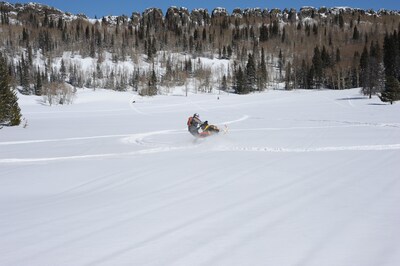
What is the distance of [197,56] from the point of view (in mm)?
157250

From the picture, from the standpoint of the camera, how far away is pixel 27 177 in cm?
1023

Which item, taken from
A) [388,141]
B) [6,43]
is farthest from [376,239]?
[6,43]

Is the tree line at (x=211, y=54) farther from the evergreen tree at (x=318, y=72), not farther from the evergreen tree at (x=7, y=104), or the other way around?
the evergreen tree at (x=7, y=104)

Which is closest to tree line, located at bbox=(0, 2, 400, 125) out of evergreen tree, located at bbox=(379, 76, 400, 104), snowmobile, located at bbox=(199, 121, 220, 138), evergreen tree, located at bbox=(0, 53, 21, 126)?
evergreen tree, located at bbox=(379, 76, 400, 104)

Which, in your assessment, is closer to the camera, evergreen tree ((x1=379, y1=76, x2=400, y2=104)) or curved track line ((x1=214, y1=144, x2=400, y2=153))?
curved track line ((x1=214, y1=144, x2=400, y2=153))

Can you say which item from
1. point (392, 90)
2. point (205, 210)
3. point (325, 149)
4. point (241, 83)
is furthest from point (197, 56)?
point (205, 210)

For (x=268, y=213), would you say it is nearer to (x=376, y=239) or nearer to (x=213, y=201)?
(x=213, y=201)

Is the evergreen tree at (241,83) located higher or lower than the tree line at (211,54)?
lower

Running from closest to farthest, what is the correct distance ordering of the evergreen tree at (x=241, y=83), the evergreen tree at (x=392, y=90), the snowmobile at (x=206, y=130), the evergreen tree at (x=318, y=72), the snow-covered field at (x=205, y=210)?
the snow-covered field at (x=205, y=210), the snowmobile at (x=206, y=130), the evergreen tree at (x=392, y=90), the evergreen tree at (x=241, y=83), the evergreen tree at (x=318, y=72)

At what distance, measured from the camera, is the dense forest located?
336 feet

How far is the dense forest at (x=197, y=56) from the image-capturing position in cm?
10238

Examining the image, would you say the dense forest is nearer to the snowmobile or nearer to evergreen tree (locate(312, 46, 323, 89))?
evergreen tree (locate(312, 46, 323, 89))

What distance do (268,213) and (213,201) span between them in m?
1.33

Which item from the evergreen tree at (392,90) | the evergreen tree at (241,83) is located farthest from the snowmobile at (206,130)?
the evergreen tree at (241,83)
